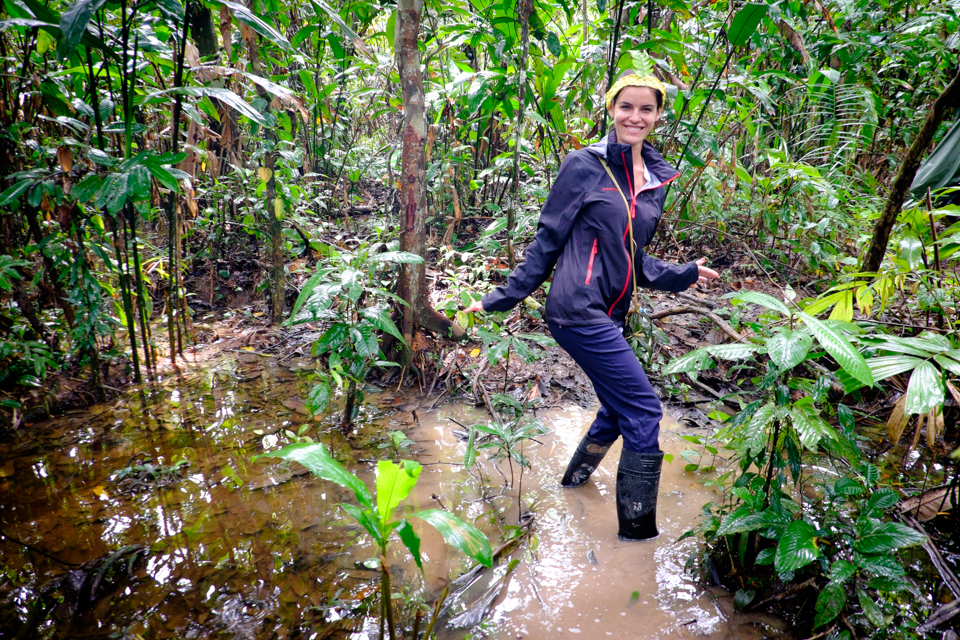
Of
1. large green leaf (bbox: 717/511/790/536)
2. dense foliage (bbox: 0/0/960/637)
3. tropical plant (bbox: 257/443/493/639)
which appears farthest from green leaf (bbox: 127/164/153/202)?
large green leaf (bbox: 717/511/790/536)

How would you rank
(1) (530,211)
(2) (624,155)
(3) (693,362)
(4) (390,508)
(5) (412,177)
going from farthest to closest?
(1) (530,211) < (5) (412,177) < (2) (624,155) < (3) (693,362) < (4) (390,508)

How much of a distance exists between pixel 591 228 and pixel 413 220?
1.62 m

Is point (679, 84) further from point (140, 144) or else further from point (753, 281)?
point (140, 144)

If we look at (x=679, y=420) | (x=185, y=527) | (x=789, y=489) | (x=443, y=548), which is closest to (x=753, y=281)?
(x=679, y=420)

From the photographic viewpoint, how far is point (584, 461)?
2.84 metres

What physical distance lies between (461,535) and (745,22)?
3274 millimetres

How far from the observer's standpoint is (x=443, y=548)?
7.97ft

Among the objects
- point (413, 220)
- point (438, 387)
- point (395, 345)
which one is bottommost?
point (438, 387)

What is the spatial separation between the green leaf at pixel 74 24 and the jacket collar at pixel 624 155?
2.12 meters

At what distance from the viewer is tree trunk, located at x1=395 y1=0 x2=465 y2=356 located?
3.35 meters

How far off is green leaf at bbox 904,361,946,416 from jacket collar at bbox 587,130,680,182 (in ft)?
4.36

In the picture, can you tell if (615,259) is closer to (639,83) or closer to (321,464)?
(639,83)

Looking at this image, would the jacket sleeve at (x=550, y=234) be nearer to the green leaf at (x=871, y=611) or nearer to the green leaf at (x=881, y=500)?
the green leaf at (x=881, y=500)

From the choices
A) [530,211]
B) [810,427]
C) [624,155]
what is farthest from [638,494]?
[530,211]
